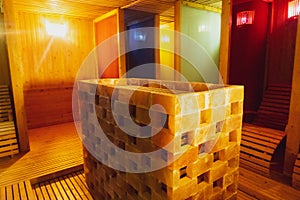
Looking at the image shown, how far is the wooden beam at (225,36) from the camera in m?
3.36

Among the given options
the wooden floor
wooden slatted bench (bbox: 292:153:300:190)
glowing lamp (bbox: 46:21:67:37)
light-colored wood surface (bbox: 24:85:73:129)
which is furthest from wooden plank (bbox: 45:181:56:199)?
glowing lamp (bbox: 46:21:67:37)

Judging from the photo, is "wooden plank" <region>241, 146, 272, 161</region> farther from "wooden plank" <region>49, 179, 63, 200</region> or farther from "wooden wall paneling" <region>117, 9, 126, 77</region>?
"wooden wall paneling" <region>117, 9, 126, 77</region>

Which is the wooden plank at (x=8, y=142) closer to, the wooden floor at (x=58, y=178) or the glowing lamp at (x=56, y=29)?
the wooden floor at (x=58, y=178)

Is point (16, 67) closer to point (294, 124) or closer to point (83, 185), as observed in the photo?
point (83, 185)

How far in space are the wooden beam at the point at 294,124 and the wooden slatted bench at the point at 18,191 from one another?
129 inches

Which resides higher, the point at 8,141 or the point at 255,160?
the point at 8,141

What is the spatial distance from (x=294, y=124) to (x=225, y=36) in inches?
66.3

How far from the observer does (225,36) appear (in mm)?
3443

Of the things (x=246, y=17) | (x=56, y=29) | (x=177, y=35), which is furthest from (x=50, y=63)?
(x=246, y=17)

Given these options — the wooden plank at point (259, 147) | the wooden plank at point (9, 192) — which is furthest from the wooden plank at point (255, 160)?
the wooden plank at point (9, 192)

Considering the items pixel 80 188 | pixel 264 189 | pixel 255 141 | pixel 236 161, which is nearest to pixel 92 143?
pixel 80 188

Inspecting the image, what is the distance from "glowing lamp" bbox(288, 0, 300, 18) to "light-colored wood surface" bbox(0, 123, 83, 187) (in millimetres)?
4388

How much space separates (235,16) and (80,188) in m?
4.14

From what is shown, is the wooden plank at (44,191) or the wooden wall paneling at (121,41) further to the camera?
the wooden wall paneling at (121,41)
